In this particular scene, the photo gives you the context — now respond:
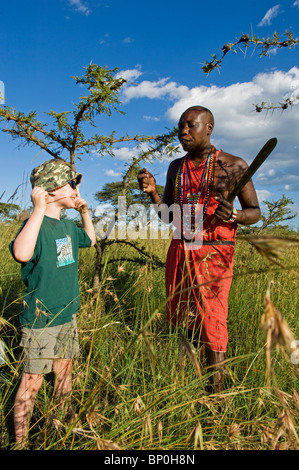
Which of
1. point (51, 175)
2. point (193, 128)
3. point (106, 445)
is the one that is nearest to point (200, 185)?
point (193, 128)

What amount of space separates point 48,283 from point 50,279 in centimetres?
3

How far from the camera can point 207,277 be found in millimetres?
2199

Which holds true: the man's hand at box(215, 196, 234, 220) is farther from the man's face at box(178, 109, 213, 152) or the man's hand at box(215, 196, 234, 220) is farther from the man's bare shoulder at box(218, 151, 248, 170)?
the man's face at box(178, 109, 213, 152)

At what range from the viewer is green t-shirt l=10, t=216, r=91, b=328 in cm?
188

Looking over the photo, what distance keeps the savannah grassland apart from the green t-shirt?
14 centimetres

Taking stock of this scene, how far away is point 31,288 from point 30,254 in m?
0.26

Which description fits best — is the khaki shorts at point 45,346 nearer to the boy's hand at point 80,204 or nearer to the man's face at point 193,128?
the boy's hand at point 80,204

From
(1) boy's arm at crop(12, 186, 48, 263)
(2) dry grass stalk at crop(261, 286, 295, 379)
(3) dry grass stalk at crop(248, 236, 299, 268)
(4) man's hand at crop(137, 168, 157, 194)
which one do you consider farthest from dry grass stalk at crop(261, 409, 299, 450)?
(4) man's hand at crop(137, 168, 157, 194)

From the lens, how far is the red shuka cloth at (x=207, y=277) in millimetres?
2133

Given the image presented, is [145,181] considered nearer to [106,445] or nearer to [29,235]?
[29,235]

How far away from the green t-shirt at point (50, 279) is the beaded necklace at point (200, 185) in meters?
0.95

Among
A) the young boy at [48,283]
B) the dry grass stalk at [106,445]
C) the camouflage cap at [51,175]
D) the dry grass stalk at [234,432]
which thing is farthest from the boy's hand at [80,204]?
the dry grass stalk at [234,432]
